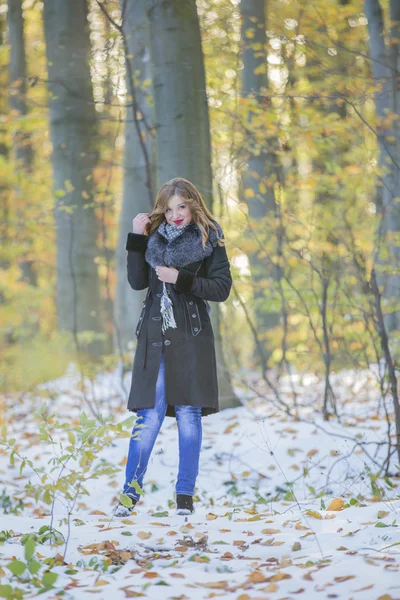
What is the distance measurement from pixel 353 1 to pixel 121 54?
7700 millimetres

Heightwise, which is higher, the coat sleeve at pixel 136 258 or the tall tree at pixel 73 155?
the tall tree at pixel 73 155

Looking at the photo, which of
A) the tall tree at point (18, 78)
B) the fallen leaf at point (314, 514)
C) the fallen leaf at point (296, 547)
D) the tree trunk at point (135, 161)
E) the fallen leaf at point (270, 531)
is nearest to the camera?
the fallen leaf at point (296, 547)

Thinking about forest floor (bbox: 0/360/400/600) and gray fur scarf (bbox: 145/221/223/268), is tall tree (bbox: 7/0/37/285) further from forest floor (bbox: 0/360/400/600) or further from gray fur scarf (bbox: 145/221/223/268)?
gray fur scarf (bbox: 145/221/223/268)

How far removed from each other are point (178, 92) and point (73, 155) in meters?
4.83

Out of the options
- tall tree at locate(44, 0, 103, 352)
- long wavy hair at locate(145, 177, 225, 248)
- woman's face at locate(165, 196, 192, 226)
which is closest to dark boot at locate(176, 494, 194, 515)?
long wavy hair at locate(145, 177, 225, 248)

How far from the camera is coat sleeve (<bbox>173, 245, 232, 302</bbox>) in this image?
12.9 feet

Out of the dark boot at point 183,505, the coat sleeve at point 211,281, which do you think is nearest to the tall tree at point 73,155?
the coat sleeve at point 211,281

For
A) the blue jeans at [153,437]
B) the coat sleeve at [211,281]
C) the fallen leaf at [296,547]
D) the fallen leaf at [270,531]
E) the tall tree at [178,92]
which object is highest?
the tall tree at [178,92]

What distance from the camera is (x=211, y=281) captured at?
4.00 metres

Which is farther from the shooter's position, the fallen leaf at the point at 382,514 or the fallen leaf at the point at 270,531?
the fallen leaf at the point at 382,514

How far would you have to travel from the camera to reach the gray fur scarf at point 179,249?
3.98m

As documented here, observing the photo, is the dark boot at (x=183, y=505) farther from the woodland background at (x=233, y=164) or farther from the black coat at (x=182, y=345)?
the woodland background at (x=233, y=164)

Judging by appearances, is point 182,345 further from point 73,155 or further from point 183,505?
point 73,155

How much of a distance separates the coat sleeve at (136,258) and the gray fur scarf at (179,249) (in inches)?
2.0
